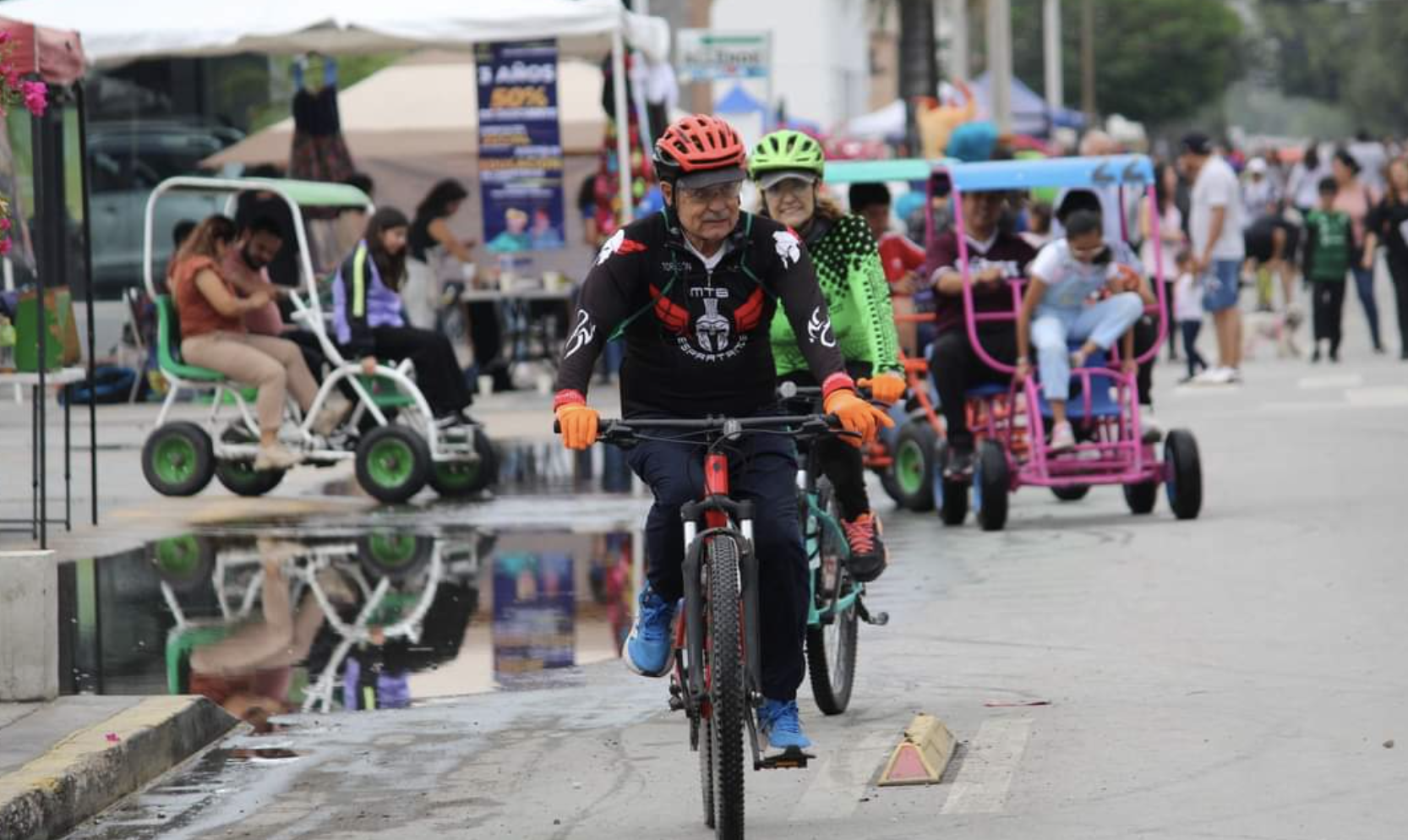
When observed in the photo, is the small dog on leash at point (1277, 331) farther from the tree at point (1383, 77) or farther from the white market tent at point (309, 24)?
the tree at point (1383, 77)

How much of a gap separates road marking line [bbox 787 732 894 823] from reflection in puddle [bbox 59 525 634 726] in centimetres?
167

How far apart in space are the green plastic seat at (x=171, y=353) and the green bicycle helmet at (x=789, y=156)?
270 inches

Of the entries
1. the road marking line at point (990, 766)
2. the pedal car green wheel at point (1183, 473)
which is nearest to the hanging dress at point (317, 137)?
the pedal car green wheel at point (1183, 473)

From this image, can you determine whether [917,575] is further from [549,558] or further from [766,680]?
[766,680]

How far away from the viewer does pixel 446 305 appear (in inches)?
1004

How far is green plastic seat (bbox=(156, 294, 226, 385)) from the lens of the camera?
51.7 feet

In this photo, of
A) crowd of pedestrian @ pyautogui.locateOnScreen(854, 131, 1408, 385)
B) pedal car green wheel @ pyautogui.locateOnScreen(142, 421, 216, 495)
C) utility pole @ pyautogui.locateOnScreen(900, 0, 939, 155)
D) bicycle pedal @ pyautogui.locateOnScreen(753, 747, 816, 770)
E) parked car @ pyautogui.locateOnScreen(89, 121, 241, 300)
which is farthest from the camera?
utility pole @ pyautogui.locateOnScreen(900, 0, 939, 155)

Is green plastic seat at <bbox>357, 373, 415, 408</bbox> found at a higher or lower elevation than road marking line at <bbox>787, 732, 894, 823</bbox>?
higher

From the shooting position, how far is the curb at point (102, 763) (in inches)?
285

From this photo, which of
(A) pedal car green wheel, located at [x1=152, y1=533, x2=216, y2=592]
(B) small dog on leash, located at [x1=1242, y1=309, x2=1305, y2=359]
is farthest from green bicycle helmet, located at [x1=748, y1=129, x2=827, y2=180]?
(B) small dog on leash, located at [x1=1242, y1=309, x2=1305, y2=359]

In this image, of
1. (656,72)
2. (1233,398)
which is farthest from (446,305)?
(1233,398)

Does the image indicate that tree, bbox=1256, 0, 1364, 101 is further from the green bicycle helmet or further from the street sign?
the green bicycle helmet

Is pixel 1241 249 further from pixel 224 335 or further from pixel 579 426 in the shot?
pixel 579 426

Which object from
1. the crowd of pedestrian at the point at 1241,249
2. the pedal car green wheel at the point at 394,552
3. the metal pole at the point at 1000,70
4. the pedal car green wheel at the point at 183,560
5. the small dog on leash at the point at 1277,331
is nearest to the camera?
the pedal car green wheel at the point at 183,560
